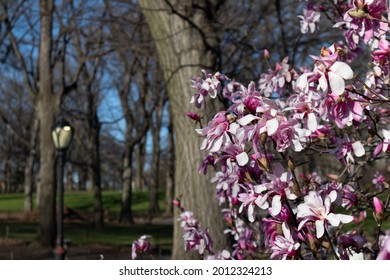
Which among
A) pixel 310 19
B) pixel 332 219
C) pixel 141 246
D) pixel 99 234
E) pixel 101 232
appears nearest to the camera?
pixel 332 219

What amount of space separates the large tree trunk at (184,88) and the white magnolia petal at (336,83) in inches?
141

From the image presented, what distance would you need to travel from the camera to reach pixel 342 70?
5.11 feet

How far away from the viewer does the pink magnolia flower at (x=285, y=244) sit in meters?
1.78

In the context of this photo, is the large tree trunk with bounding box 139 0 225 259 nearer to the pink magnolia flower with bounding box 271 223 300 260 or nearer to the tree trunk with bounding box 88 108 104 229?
the pink magnolia flower with bounding box 271 223 300 260

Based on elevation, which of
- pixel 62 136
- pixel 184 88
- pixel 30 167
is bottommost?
pixel 184 88

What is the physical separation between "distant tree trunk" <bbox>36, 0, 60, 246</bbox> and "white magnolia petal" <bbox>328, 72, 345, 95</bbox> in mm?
14247

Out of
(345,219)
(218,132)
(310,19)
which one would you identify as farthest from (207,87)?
(310,19)

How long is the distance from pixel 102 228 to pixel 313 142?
21.5 m

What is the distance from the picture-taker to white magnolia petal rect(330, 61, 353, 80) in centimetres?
154

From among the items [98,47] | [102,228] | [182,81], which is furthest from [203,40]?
[102,228]

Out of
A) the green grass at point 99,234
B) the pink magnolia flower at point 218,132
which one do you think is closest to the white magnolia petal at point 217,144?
the pink magnolia flower at point 218,132

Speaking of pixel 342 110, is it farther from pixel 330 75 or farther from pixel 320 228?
pixel 320 228

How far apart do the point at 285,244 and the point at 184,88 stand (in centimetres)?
377

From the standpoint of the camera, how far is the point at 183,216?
3273mm
